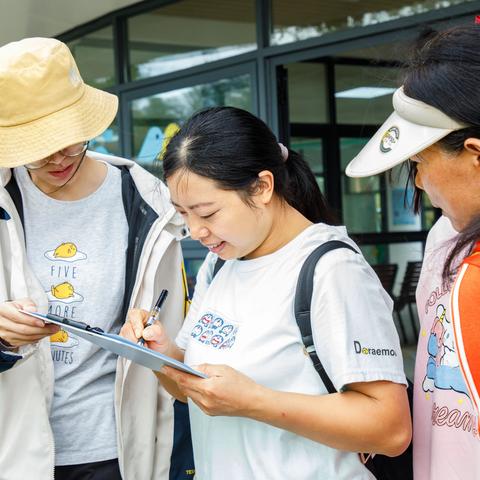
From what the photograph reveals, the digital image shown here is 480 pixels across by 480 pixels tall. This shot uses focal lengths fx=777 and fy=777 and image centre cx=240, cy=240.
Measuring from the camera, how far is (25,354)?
185 cm

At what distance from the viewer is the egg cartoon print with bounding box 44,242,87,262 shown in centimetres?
195

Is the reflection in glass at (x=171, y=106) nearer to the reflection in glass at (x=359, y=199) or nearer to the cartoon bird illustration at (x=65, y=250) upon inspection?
the reflection in glass at (x=359, y=199)

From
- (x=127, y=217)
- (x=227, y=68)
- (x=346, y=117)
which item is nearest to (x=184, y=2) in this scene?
(x=227, y=68)

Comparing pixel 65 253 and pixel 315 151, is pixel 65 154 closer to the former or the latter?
pixel 65 253

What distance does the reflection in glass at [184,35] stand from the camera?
5895 mm

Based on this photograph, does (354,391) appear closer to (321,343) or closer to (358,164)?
(321,343)

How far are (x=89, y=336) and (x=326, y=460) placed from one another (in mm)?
504

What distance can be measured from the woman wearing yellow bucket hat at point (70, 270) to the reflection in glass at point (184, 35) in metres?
3.98

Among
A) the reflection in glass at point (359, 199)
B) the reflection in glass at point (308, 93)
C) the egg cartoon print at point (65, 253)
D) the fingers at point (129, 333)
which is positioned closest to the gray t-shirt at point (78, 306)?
the egg cartoon print at point (65, 253)

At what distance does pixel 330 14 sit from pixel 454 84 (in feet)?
16.8

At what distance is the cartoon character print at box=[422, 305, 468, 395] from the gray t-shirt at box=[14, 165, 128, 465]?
2.71 ft

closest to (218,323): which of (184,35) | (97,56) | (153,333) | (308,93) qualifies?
(153,333)

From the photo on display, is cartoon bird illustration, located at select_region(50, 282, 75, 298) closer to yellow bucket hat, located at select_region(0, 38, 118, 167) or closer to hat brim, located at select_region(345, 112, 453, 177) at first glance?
yellow bucket hat, located at select_region(0, 38, 118, 167)

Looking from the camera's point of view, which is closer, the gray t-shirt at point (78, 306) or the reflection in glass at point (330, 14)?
the gray t-shirt at point (78, 306)
